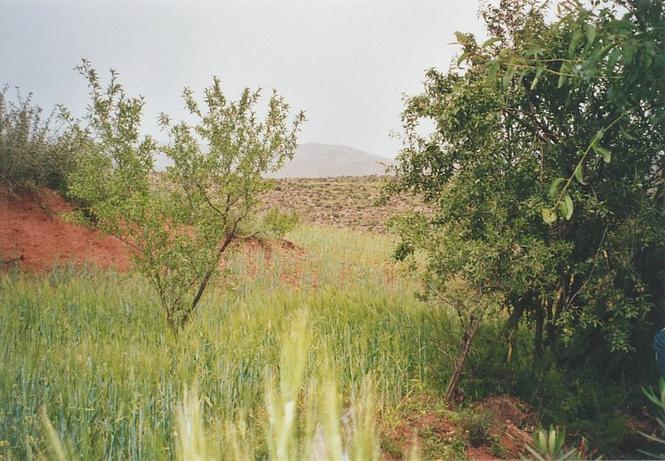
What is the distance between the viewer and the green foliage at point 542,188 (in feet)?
14.9

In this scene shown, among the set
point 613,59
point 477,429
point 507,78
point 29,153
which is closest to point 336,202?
point 29,153

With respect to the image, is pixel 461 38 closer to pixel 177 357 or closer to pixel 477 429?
pixel 477 429

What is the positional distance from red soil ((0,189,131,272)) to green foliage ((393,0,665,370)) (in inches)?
267

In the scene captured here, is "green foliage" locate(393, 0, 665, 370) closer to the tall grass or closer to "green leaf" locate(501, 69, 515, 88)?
the tall grass

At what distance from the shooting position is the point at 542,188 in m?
4.57

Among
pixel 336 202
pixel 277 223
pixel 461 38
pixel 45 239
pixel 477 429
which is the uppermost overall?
pixel 461 38

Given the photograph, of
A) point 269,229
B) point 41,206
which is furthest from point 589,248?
point 41,206

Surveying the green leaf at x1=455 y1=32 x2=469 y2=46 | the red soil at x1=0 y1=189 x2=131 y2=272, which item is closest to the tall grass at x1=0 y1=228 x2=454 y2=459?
the red soil at x1=0 y1=189 x2=131 y2=272

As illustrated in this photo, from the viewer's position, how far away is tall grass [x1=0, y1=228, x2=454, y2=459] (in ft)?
11.0

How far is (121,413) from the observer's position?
136 inches

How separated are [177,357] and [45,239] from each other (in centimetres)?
667

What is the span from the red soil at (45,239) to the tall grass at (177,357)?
35.8 inches

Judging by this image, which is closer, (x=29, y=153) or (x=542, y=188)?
(x=542, y=188)

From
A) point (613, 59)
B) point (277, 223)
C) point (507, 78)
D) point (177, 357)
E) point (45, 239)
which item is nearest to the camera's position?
point (613, 59)
